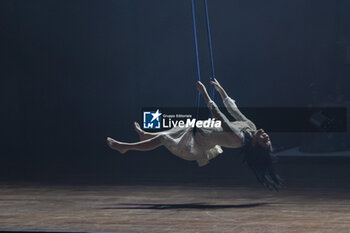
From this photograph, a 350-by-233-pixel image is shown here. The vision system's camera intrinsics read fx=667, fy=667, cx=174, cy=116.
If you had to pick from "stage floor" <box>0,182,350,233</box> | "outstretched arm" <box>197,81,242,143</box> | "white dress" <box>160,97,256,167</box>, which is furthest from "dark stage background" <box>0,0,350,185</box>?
"outstretched arm" <box>197,81,242,143</box>

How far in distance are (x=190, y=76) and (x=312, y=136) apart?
1864 mm

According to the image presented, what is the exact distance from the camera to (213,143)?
15.2ft

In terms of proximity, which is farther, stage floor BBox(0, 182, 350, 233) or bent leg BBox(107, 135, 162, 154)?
bent leg BBox(107, 135, 162, 154)

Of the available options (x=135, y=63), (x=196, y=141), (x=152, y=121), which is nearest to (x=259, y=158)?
(x=196, y=141)

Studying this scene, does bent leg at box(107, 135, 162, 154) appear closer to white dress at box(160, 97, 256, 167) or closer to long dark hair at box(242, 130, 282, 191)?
white dress at box(160, 97, 256, 167)

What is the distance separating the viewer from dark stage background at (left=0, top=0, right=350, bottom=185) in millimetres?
8531

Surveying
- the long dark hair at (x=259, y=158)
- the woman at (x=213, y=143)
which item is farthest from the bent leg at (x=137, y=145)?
the long dark hair at (x=259, y=158)

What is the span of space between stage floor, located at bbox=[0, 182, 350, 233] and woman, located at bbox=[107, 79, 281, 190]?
32 centimetres

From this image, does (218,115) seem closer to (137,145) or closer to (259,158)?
(259,158)

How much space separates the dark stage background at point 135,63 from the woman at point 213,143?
11.9 ft

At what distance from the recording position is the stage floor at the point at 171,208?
3.95 m

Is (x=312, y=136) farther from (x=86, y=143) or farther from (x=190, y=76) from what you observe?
(x=86, y=143)

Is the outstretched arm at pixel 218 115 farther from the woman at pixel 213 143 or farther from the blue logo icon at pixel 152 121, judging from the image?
the blue logo icon at pixel 152 121

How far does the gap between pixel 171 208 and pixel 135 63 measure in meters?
4.69
